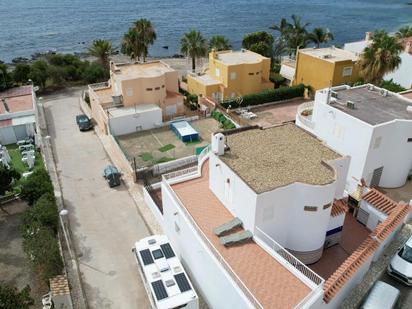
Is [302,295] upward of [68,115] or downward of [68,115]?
upward

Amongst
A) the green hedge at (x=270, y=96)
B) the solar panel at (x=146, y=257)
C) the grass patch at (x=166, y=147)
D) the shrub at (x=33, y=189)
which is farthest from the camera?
the green hedge at (x=270, y=96)

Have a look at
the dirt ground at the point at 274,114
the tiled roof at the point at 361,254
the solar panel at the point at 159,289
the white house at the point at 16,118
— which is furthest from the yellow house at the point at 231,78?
the solar panel at the point at 159,289

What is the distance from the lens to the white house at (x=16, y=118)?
38.6 m

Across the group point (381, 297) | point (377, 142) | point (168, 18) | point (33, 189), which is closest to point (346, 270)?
point (381, 297)

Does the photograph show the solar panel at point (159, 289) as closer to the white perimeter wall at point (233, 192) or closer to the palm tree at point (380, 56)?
the white perimeter wall at point (233, 192)

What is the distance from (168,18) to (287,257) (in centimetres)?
14155

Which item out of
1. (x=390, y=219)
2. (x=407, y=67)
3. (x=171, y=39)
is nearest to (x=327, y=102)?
(x=390, y=219)

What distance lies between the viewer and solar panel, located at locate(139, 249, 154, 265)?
19.8 metres

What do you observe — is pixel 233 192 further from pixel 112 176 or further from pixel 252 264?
pixel 112 176

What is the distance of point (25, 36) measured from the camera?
378 feet

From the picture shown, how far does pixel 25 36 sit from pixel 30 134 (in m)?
92.7

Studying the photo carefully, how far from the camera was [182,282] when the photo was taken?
18.6 m

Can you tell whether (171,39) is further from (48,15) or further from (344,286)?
(344,286)

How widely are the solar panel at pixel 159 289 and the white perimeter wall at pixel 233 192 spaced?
5.33 m
